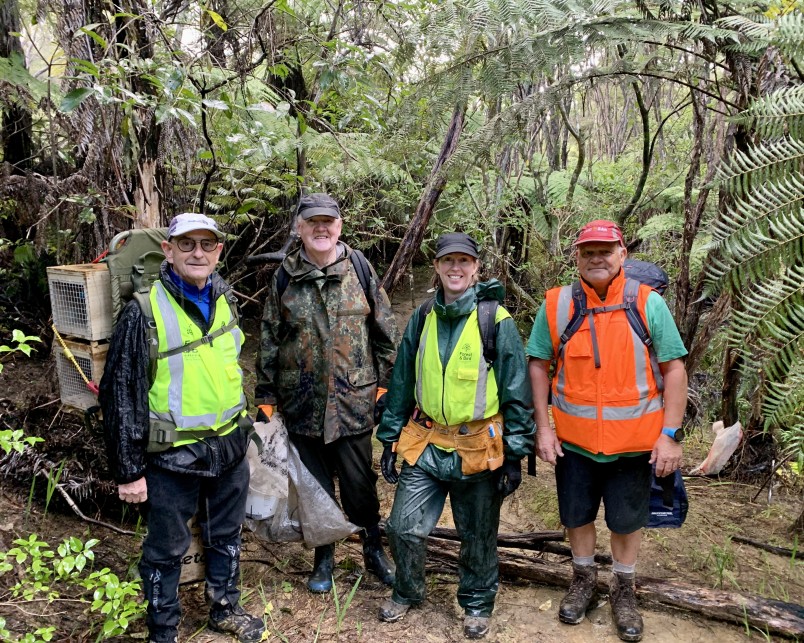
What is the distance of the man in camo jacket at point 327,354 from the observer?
353 cm

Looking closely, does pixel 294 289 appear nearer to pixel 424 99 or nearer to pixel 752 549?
pixel 424 99

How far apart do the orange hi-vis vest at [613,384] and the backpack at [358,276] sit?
4.15ft

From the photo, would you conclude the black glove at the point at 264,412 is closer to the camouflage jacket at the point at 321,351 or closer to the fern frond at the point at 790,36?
the camouflage jacket at the point at 321,351

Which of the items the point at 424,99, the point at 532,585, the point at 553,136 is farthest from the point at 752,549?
the point at 553,136

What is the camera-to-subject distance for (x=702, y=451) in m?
5.59

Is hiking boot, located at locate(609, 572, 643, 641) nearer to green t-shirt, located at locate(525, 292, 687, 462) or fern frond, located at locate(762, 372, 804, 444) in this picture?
green t-shirt, located at locate(525, 292, 687, 462)

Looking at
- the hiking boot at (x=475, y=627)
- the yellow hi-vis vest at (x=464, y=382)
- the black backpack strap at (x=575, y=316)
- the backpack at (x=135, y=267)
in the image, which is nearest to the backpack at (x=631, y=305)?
the black backpack strap at (x=575, y=316)

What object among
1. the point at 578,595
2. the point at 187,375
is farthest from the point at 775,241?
the point at 187,375

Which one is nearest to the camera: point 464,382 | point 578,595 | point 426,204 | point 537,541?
point 464,382

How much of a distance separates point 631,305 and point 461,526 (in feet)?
4.93

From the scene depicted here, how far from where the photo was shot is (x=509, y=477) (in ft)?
10.6

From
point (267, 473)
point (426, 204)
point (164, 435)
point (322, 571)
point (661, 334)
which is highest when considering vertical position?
point (426, 204)

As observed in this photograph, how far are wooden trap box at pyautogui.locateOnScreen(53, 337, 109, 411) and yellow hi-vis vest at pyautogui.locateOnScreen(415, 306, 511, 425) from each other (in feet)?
5.90

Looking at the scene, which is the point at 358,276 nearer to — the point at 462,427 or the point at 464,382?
the point at 464,382
